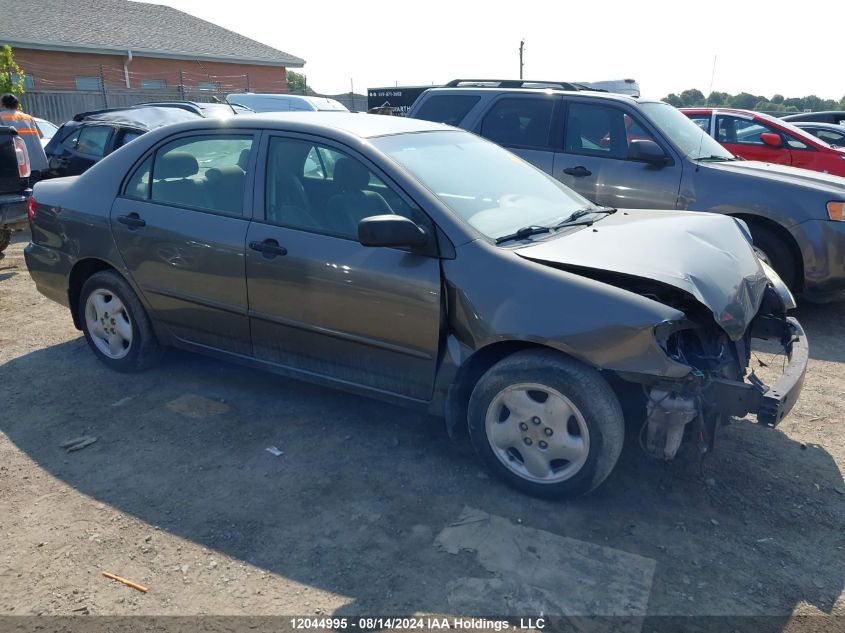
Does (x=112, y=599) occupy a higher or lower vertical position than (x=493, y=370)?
lower

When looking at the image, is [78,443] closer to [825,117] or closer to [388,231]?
[388,231]

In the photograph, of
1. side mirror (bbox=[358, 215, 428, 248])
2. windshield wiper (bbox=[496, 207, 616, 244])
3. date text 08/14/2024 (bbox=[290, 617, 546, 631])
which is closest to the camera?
date text 08/14/2024 (bbox=[290, 617, 546, 631])

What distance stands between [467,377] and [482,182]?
1.18 m

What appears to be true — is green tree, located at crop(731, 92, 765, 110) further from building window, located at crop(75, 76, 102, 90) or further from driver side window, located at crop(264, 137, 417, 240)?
driver side window, located at crop(264, 137, 417, 240)

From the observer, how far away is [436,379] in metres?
3.61

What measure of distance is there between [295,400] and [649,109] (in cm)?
455

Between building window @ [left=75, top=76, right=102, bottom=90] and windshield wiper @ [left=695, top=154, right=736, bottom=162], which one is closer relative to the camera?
windshield wiper @ [left=695, top=154, right=736, bottom=162]

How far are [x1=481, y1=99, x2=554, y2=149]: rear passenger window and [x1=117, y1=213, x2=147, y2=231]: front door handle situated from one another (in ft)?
12.6

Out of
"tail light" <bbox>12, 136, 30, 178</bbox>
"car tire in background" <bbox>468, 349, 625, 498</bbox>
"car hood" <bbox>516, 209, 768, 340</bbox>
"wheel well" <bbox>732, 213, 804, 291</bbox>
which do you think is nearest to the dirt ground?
"car tire in background" <bbox>468, 349, 625, 498</bbox>

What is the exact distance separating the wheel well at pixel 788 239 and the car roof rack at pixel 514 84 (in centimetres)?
230

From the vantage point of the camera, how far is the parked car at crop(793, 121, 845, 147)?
12.5 metres

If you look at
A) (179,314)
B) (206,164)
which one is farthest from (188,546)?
(206,164)

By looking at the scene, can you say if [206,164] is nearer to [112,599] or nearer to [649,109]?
[112,599]

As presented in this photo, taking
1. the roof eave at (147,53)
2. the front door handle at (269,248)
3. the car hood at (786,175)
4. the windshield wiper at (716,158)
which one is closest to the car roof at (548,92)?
the windshield wiper at (716,158)
